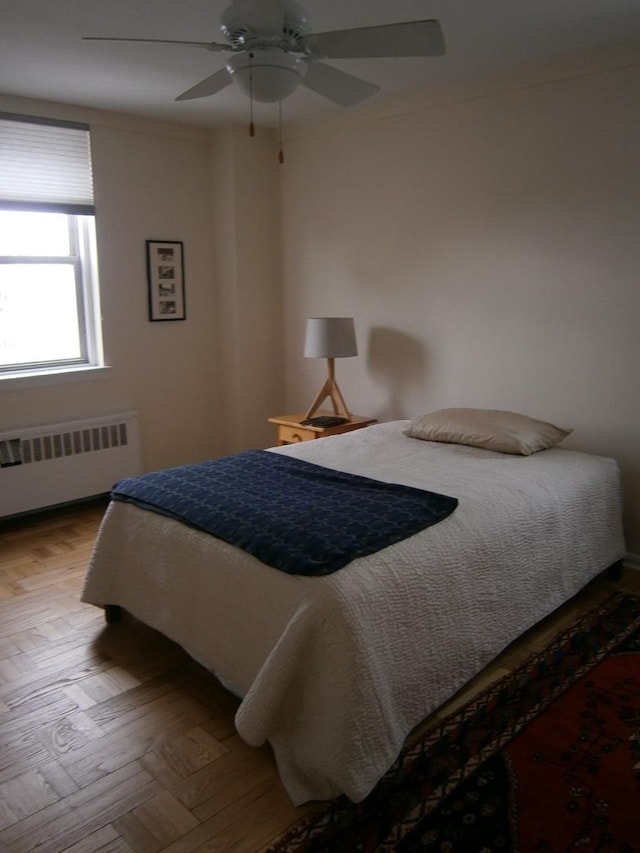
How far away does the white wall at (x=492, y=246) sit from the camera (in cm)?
299

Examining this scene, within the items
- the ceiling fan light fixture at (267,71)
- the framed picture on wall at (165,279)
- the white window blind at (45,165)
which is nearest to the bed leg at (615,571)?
the ceiling fan light fixture at (267,71)

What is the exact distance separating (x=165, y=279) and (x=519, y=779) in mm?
3529

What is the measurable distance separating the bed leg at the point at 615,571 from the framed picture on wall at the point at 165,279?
9.98 feet

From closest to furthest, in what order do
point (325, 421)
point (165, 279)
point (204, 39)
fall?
1. point (204, 39)
2. point (325, 421)
3. point (165, 279)

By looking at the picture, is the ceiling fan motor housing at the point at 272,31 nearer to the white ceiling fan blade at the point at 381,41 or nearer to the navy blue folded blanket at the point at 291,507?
the white ceiling fan blade at the point at 381,41

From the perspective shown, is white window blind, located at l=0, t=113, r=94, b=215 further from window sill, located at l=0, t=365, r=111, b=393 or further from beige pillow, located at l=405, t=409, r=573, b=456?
beige pillow, located at l=405, t=409, r=573, b=456

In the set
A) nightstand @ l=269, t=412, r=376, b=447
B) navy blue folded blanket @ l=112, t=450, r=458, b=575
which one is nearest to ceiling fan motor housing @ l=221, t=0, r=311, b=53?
navy blue folded blanket @ l=112, t=450, r=458, b=575

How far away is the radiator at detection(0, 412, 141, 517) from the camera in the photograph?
371 centimetres

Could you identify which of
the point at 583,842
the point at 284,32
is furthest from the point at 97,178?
the point at 583,842

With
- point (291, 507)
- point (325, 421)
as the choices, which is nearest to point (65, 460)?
point (325, 421)

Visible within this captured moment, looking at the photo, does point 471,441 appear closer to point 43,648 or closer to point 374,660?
point 374,660

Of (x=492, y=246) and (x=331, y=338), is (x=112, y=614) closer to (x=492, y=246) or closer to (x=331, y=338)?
(x=331, y=338)

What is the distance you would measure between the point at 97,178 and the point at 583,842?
3941mm

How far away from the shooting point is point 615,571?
3.00 metres
